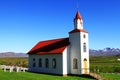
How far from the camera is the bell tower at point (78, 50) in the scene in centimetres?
3872

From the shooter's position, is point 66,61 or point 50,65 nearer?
point 66,61

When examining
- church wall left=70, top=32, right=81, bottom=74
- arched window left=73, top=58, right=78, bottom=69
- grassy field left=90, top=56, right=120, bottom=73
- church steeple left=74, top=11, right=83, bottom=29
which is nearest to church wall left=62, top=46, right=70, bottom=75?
church wall left=70, top=32, right=81, bottom=74

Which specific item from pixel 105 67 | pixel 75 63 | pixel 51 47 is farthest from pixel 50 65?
pixel 105 67

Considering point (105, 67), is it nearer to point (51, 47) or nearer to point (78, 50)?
point (51, 47)

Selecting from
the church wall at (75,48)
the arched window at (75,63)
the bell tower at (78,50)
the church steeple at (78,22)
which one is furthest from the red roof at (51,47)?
the church steeple at (78,22)

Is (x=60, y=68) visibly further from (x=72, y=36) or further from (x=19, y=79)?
(x=19, y=79)

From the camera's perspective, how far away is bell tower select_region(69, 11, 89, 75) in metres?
38.7

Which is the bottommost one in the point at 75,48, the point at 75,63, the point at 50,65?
the point at 50,65

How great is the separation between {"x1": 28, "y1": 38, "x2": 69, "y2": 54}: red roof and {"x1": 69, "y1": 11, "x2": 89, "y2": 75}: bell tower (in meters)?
1.62

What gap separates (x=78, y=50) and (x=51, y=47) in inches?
279

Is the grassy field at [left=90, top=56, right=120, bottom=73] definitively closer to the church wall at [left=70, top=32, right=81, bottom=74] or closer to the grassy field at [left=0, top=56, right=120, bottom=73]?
the grassy field at [left=0, top=56, right=120, bottom=73]

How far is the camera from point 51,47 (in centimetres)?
4438

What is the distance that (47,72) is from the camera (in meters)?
43.2

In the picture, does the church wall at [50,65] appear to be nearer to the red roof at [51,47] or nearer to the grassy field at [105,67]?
the red roof at [51,47]
